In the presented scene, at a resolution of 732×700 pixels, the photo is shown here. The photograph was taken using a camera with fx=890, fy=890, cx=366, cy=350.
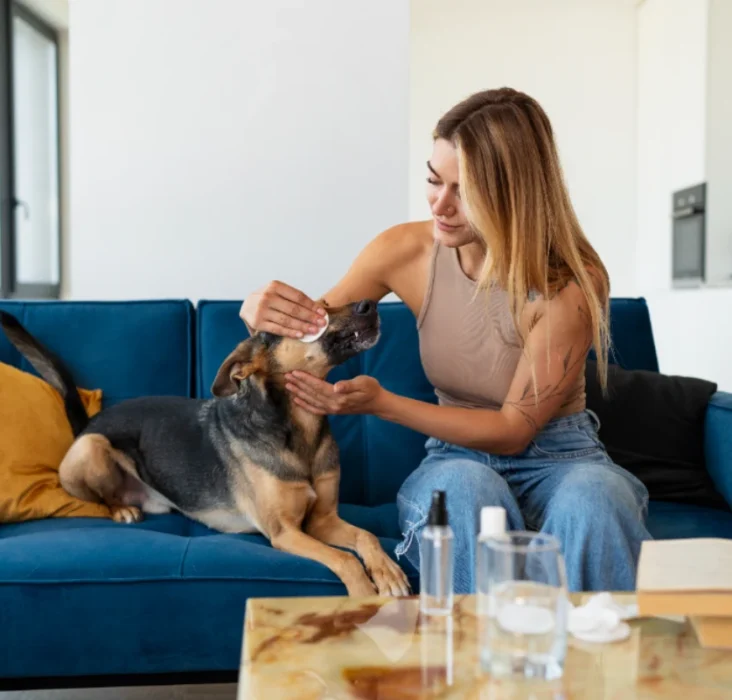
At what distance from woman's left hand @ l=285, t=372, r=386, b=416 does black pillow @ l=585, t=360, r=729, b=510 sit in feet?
2.78

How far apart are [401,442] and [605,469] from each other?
82 centimetres

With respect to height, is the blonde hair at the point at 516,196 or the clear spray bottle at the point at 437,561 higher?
the blonde hair at the point at 516,196

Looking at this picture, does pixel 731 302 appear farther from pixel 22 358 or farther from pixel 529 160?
pixel 22 358

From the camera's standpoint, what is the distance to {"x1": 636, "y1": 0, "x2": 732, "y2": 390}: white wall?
5.11m

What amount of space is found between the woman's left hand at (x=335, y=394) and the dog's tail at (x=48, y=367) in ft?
2.67

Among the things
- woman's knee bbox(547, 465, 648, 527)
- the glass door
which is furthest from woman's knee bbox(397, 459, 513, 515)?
the glass door

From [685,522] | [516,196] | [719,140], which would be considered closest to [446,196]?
[516,196]

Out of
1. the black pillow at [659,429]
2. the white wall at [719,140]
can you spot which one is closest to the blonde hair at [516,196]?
the black pillow at [659,429]

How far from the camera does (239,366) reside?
2070 millimetres

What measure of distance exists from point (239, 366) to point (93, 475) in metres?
0.57

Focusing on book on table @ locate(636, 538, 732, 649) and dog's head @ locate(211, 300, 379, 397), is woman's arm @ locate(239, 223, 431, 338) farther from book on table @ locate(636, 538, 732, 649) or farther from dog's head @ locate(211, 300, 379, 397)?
book on table @ locate(636, 538, 732, 649)

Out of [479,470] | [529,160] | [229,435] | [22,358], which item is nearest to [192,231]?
[22,358]

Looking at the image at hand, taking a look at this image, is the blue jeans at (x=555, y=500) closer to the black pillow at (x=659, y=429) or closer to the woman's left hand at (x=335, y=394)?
the woman's left hand at (x=335, y=394)

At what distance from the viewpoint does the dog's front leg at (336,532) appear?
1.87 meters
